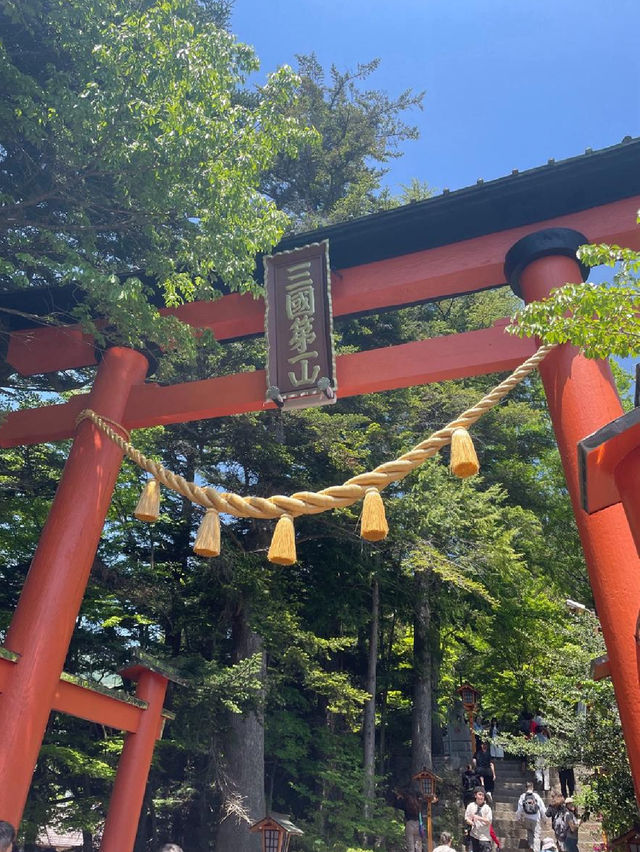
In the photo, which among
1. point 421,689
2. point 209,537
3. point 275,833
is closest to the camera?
point 209,537

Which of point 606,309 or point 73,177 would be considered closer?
point 606,309

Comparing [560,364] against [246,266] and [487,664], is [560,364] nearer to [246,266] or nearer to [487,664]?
[246,266]

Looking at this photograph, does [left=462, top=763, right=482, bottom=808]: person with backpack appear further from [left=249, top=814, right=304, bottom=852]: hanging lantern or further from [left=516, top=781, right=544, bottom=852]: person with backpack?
[left=249, top=814, right=304, bottom=852]: hanging lantern

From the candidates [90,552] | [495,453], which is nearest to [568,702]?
[90,552]

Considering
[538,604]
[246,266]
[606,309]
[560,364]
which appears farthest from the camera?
[538,604]

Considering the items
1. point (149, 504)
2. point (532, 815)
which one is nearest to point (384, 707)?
point (532, 815)

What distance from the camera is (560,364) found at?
18.5 feet

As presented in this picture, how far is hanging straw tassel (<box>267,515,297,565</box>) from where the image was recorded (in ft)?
13.7

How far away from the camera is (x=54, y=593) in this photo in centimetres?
609

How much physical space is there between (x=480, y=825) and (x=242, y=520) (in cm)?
662

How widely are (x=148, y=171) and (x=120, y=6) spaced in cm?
195

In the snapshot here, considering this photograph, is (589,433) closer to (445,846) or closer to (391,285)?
(391,285)

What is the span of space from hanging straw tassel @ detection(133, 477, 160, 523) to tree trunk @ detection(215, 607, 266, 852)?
5912 mm

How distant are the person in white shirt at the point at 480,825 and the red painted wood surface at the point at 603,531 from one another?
24.2ft
